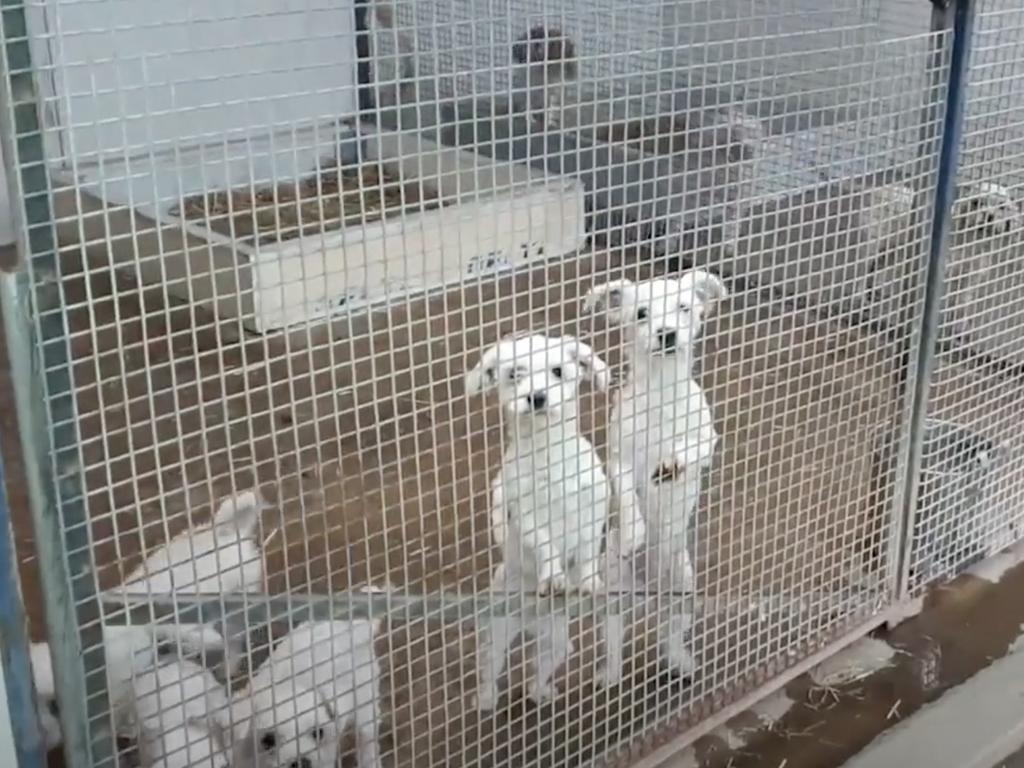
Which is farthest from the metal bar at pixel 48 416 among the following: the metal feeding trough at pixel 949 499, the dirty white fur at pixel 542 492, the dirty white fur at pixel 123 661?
the metal feeding trough at pixel 949 499

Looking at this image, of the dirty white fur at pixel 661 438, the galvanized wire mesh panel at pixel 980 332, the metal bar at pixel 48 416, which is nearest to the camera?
the metal bar at pixel 48 416

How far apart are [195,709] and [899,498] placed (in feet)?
4.36

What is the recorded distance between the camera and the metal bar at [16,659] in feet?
4.17

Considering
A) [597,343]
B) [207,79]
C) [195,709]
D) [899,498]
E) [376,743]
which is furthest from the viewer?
[597,343]

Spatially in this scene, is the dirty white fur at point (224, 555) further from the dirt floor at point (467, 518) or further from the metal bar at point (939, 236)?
the metal bar at point (939, 236)

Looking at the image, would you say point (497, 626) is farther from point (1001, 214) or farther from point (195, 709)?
point (1001, 214)

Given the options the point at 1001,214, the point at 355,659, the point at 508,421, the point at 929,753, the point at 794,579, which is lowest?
the point at 929,753

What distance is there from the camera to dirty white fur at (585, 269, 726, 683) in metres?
2.07

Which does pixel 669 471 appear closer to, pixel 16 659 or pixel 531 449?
pixel 531 449

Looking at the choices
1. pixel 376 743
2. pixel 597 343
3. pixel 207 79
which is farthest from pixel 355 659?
pixel 597 343

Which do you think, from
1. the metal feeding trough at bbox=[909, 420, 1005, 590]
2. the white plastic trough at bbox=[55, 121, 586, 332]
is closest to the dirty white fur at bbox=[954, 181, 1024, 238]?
the metal feeding trough at bbox=[909, 420, 1005, 590]

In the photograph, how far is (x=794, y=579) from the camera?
7.84 ft

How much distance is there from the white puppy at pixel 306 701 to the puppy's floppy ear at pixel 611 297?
0.61 m

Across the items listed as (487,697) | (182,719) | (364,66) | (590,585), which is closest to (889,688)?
(590,585)
